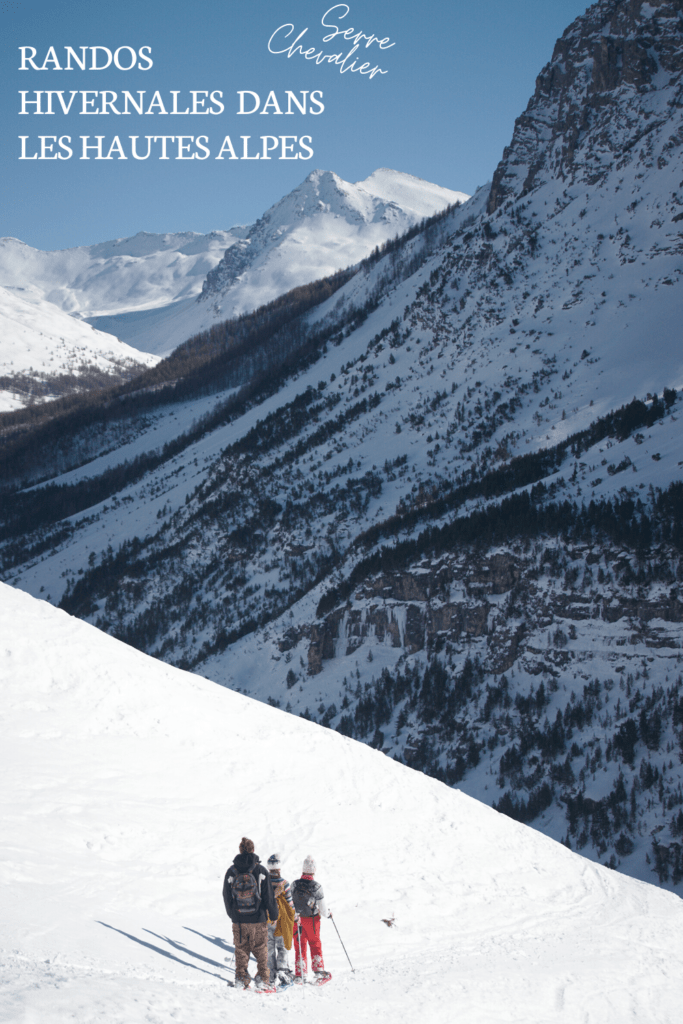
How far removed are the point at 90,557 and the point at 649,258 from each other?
262ft

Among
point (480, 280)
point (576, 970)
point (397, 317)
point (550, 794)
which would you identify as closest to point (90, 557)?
point (397, 317)

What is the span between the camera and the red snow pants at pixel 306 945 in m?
12.7

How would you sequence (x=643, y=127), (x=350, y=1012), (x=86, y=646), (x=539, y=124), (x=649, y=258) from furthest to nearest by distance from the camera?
1. (x=539, y=124)
2. (x=643, y=127)
3. (x=649, y=258)
4. (x=86, y=646)
5. (x=350, y=1012)

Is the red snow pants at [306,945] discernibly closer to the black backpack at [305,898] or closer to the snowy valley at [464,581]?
the black backpack at [305,898]

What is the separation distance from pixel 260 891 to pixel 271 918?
466 millimetres

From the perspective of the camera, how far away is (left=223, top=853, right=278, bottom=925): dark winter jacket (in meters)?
11.3

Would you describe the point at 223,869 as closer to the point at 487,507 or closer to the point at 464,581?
the point at 464,581

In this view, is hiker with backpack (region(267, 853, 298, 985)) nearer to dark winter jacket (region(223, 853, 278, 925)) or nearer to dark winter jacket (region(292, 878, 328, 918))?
dark winter jacket (region(292, 878, 328, 918))

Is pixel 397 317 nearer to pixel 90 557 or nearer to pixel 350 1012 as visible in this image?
pixel 90 557

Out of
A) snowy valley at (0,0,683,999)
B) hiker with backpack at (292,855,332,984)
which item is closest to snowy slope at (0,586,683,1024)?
snowy valley at (0,0,683,999)

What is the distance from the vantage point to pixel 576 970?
16.2 meters

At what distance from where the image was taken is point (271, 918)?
11422 mm

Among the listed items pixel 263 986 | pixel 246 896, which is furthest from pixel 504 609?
pixel 246 896

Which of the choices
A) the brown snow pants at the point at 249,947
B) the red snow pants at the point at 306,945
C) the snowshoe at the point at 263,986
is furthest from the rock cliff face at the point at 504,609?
the brown snow pants at the point at 249,947
